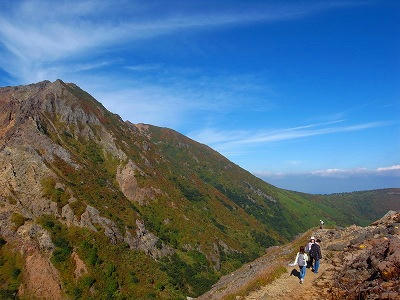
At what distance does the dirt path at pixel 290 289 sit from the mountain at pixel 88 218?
53569 mm

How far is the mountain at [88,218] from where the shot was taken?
71500mm

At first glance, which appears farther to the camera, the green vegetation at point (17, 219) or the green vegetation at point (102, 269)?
the green vegetation at point (17, 219)

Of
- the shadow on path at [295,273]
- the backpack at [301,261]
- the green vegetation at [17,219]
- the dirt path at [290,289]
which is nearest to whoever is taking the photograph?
the dirt path at [290,289]

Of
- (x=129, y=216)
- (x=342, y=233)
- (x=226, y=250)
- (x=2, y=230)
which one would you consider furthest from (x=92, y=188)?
(x=342, y=233)

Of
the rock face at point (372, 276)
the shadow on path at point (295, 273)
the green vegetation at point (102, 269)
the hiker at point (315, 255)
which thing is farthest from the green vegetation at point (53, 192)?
the rock face at point (372, 276)

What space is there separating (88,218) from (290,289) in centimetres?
6837

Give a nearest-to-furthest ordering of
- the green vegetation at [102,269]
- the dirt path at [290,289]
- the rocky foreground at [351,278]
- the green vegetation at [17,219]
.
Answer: the rocky foreground at [351,278]
the dirt path at [290,289]
the green vegetation at [102,269]
the green vegetation at [17,219]

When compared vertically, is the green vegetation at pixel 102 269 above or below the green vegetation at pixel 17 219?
below

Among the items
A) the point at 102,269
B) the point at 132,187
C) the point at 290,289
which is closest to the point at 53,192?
the point at 102,269

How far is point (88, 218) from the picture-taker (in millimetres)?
83500

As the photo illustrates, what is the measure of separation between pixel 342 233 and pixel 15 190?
76143 millimetres

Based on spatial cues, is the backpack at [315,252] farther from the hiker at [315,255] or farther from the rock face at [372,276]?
the rock face at [372,276]

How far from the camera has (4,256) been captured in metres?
69.4

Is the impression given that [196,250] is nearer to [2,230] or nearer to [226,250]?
[226,250]
